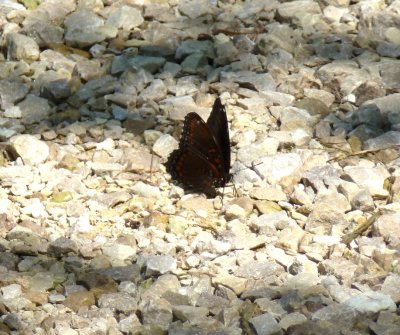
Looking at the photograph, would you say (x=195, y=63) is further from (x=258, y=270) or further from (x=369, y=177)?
(x=258, y=270)

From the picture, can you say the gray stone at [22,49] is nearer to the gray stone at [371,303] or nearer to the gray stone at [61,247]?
the gray stone at [61,247]

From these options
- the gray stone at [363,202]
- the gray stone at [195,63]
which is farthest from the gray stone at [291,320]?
the gray stone at [195,63]

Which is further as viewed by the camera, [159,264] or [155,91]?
[155,91]

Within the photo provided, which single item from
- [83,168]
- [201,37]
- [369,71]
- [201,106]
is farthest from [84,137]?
[369,71]

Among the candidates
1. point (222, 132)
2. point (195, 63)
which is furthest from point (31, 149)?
point (195, 63)

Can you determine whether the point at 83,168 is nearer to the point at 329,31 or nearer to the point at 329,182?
the point at 329,182

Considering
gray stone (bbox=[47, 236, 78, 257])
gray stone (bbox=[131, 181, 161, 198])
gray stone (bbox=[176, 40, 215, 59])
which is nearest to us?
gray stone (bbox=[47, 236, 78, 257])

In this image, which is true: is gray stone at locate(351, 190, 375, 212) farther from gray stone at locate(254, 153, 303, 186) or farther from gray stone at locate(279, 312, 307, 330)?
gray stone at locate(279, 312, 307, 330)

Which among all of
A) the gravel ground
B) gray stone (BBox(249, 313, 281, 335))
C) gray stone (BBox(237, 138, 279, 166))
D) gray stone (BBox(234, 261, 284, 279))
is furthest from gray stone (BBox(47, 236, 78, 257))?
gray stone (BBox(237, 138, 279, 166))
